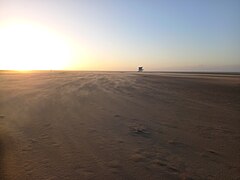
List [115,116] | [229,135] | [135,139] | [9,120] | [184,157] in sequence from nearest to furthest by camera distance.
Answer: [184,157] < [135,139] < [229,135] < [9,120] < [115,116]

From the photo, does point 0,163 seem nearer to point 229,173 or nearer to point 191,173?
point 191,173

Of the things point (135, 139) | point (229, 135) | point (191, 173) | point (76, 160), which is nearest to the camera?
point (191, 173)

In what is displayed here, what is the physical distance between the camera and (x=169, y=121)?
10828 mm

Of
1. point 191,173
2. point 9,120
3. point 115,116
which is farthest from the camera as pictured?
point 115,116

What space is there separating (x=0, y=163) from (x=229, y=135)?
6.35 meters

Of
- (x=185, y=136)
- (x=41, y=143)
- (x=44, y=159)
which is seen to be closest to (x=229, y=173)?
(x=185, y=136)

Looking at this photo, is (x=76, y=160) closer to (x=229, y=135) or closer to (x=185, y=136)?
(x=185, y=136)

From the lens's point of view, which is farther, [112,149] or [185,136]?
[185,136]

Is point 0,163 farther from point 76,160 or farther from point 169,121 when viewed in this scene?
point 169,121

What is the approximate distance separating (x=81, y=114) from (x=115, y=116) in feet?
4.41

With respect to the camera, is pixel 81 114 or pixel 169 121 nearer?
pixel 169 121

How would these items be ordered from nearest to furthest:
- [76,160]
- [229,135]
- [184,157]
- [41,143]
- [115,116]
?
[76,160] < [184,157] < [41,143] < [229,135] < [115,116]

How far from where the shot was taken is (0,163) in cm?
639

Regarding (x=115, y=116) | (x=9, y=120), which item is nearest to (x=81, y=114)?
(x=115, y=116)
